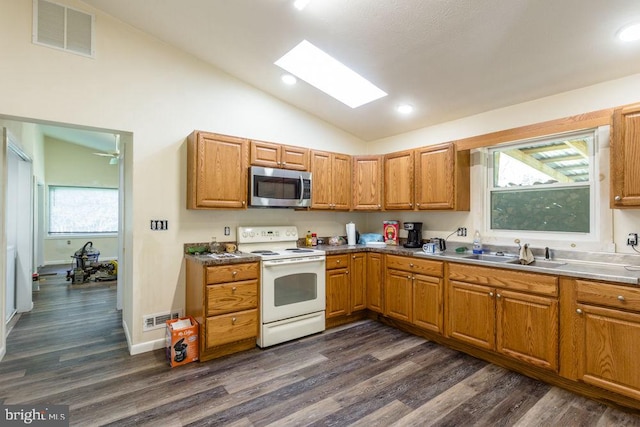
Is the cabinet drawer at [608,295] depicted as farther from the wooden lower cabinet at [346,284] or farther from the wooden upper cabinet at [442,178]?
the wooden lower cabinet at [346,284]

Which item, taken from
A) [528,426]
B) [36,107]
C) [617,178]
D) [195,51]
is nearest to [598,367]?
[528,426]

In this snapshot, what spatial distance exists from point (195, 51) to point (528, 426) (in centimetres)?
426

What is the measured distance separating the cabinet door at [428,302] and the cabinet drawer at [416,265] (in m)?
0.06

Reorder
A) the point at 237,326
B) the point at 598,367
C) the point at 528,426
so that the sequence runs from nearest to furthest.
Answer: the point at 528,426, the point at 598,367, the point at 237,326

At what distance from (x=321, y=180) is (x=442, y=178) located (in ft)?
4.80

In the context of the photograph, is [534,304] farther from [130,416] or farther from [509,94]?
[130,416]

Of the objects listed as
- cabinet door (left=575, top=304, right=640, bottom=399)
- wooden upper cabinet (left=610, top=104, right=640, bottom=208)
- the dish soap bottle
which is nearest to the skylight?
the dish soap bottle

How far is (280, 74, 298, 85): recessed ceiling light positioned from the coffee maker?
2.26 meters

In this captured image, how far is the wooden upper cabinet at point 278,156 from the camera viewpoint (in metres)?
3.38

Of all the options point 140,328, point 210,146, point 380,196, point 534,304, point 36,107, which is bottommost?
point 140,328

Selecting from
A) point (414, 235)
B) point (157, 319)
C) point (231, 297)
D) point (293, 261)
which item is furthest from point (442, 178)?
point (157, 319)

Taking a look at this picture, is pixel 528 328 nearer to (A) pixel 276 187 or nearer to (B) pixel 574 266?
(B) pixel 574 266

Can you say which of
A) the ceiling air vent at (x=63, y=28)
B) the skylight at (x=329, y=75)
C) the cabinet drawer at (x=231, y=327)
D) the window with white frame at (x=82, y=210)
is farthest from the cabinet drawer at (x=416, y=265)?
the window with white frame at (x=82, y=210)

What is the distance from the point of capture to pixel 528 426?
1958 mm
